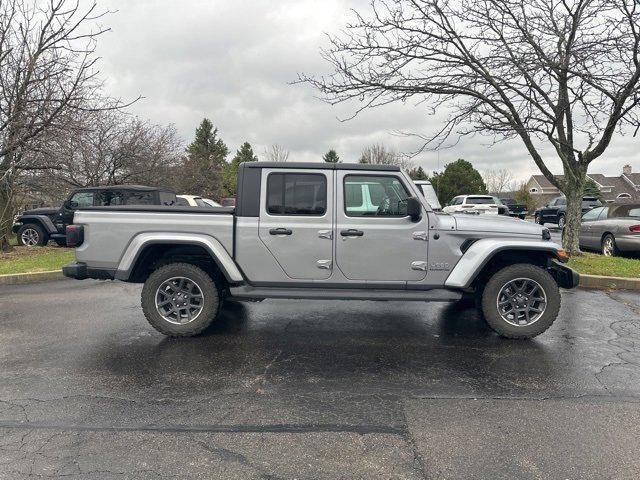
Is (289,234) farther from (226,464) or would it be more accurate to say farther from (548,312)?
(548,312)

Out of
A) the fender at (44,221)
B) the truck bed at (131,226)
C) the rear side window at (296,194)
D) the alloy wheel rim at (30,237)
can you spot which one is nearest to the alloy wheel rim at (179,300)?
the truck bed at (131,226)

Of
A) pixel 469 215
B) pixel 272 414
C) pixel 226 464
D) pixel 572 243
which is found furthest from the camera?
pixel 572 243

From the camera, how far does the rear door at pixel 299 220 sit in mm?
4844

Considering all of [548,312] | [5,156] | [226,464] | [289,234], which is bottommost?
[226,464]

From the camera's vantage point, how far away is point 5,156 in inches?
434

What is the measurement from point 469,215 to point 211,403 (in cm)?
366

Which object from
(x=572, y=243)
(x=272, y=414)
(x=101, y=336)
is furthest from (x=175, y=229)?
(x=572, y=243)

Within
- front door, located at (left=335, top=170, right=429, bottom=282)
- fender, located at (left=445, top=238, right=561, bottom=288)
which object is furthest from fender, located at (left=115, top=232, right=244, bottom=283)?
fender, located at (left=445, top=238, right=561, bottom=288)

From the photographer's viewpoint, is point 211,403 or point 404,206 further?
point 404,206

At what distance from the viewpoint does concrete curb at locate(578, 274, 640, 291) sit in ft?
26.0

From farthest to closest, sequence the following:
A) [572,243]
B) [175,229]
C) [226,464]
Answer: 1. [572,243]
2. [175,229]
3. [226,464]

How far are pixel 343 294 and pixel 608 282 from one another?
603 centimetres

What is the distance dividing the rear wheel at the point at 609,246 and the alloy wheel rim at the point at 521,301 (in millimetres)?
7917

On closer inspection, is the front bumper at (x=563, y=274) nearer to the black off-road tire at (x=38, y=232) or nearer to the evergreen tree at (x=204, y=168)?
the black off-road tire at (x=38, y=232)
